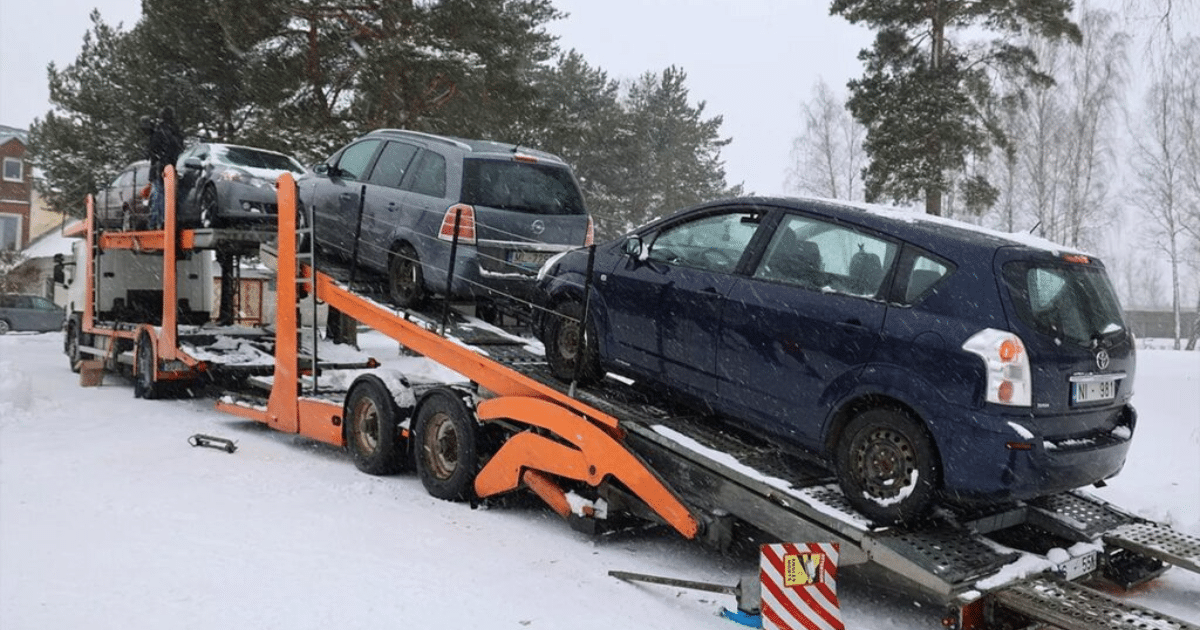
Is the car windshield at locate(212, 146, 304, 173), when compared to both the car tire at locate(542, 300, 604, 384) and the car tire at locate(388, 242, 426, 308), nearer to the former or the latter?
the car tire at locate(388, 242, 426, 308)

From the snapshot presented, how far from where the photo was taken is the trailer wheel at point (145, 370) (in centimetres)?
1206

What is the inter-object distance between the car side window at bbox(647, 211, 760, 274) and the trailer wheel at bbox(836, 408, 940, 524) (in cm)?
134

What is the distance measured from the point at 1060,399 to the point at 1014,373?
365 millimetres

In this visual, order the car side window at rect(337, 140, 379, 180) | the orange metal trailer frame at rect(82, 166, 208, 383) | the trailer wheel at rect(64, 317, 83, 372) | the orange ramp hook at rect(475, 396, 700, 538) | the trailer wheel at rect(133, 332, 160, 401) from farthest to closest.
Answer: the trailer wheel at rect(64, 317, 83, 372), the trailer wheel at rect(133, 332, 160, 401), the orange metal trailer frame at rect(82, 166, 208, 383), the car side window at rect(337, 140, 379, 180), the orange ramp hook at rect(475, 396, 700, 538)

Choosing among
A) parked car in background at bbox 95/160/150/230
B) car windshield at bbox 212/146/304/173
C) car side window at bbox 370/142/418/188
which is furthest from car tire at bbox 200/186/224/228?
car side window at bbox 370/142/418/188

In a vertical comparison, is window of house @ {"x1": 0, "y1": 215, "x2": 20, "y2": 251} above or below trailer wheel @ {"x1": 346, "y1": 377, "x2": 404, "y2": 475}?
above

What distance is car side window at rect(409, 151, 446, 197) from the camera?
25.7 ft

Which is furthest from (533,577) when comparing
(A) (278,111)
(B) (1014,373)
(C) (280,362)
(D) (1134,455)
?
(A) (278,111)

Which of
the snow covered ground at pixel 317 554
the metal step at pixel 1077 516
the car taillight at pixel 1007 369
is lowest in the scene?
the snow covered ground at pixel 317 554

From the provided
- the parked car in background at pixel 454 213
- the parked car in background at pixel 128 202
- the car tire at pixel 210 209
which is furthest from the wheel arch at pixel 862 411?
the parked car in background at pixel 128 202

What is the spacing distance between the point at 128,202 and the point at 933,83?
15.6 m

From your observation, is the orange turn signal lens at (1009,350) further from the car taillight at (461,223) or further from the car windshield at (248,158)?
the car windshield at (248,158)

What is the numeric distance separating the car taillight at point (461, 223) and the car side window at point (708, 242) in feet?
6.32

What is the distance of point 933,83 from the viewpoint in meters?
19.8
